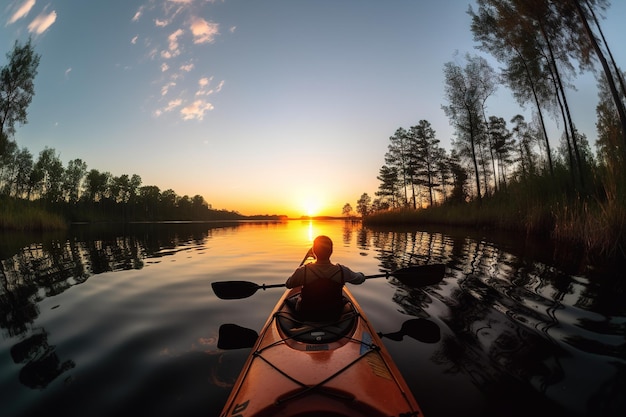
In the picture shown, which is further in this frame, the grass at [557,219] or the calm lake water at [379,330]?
the grass at [557,219]

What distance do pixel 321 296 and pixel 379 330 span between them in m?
1.92

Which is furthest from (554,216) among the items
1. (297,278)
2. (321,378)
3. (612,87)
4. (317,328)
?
(321,378)

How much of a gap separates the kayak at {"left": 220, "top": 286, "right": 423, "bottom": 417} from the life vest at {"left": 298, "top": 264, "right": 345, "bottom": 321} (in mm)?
222

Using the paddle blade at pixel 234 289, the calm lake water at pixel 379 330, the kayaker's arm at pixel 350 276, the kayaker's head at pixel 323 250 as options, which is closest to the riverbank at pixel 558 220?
the calm lake water at pixel 379 330

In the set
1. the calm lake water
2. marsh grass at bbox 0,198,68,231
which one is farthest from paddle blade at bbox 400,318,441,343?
marsh grass at bbox 0,198,68,231

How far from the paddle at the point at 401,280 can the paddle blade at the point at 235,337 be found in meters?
0.58

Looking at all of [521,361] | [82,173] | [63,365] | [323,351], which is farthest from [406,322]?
[82,173]

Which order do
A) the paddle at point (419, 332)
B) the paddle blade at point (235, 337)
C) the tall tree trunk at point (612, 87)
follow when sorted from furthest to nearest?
the tall tree trunk at point (612, 87) → the paddle at point (419, 332) → the paddle blade at point (235, 337)

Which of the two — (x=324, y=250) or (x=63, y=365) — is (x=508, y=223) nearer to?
(x=324, y=250)

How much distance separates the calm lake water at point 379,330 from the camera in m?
3.22

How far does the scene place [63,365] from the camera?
3.99 m

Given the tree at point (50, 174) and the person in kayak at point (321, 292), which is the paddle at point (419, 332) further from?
the tree at point (50, 174)

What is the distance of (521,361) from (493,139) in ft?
158

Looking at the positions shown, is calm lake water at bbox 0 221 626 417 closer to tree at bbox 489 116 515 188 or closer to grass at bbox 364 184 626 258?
grass at bbox 364 184 626 258
